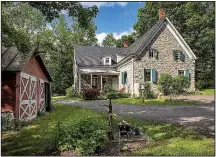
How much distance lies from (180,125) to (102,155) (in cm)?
407

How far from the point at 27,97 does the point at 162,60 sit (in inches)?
370

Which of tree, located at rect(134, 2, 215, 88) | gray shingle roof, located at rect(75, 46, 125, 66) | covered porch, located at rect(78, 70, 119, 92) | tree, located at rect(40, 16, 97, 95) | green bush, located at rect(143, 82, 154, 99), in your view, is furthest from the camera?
gray shingle roof, located at rect(75, 46, 125, 66)

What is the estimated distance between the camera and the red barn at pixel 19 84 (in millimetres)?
9906

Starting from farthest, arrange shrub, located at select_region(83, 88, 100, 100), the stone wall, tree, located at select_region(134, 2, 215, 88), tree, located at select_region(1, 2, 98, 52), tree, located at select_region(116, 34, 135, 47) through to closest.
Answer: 1. tree, located at select_region(116, 34, 135, 47)
2. tree, located at select_region(134, 2, 215, 88)
3. shrub, located at select_region(83, 88, 100, 100)
4. the stone wall
5. tree, located at select_region(1, 2, 98, 52)

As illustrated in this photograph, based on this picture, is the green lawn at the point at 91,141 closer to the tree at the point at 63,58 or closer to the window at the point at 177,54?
the window at the point at 177,54

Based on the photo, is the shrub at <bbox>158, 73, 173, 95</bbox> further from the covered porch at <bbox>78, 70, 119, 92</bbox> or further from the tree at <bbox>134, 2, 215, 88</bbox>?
the covered porch at <bbox>78, 70, 119, 92</bbox>

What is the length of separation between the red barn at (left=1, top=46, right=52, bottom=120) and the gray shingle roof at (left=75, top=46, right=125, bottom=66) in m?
12.1

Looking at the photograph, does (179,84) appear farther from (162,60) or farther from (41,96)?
(41,96)

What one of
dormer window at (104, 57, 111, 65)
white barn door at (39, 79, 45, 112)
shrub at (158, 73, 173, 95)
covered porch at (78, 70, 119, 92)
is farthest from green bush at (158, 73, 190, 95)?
dormer window at (104, 57, 111, 65)

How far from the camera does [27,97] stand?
1123 cm

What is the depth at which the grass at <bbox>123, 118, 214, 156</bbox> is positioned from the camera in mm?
6742

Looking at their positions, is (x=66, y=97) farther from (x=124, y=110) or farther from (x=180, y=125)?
(x=180, y=125)

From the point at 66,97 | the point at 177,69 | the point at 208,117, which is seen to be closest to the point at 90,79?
the point at 66,97

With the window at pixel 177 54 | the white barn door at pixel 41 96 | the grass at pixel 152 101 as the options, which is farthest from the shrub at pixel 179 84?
the white barn door at pixel 41 96
